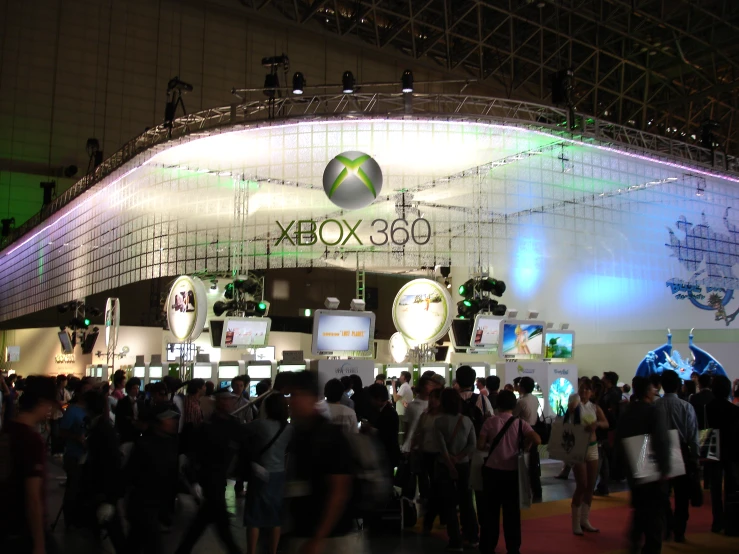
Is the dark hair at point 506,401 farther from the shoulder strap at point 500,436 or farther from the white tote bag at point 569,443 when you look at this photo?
the white tote bag at point 569,443

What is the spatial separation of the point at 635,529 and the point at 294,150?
34.3 ft

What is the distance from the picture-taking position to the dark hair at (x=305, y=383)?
3.12m

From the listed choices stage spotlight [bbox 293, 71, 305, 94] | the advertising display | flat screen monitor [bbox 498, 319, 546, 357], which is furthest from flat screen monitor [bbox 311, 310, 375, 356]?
the advertising display

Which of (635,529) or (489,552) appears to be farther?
(489,552)

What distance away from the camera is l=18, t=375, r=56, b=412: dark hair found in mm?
3090

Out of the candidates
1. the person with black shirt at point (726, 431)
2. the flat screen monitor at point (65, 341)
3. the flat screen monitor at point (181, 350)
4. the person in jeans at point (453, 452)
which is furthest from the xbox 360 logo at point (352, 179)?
the flat screen monitor at point (65, 341)

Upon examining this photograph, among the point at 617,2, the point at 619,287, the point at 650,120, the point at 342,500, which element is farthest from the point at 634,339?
the point at 650,120

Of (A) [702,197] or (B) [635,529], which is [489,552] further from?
(A) [702,197]

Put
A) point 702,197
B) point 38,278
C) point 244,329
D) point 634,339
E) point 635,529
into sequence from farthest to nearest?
point 38,278 → point 702,197 → point 634,339 → point 244,329 → point 635,529

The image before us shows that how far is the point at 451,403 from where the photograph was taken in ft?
18.2

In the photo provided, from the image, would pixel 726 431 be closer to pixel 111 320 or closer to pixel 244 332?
pixel 244 332

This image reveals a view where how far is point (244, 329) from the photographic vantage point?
13.0 m

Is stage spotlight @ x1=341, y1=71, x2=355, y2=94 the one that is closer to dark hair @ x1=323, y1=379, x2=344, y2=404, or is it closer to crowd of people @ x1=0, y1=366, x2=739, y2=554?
crowd of people @ x1=0, y1=366, x2=739, y2=554

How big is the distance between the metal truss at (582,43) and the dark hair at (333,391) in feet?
60.3
